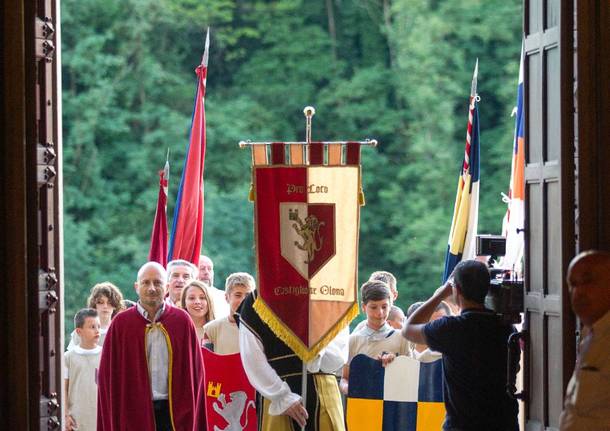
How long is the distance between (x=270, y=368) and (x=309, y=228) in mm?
709

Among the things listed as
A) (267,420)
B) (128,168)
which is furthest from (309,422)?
(128,168)

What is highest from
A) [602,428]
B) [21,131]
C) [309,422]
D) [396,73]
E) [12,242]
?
[396,73]

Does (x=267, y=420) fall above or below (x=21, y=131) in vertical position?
below

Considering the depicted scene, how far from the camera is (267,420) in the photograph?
578 centimetres

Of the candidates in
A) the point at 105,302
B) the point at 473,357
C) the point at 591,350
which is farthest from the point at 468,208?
the point at 591,350

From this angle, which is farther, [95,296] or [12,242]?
[95,296]

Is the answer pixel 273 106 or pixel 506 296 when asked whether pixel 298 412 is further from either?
pixel 273 106

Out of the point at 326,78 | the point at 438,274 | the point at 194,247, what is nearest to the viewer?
the point at 194,247

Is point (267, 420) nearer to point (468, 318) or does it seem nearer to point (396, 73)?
point (468, 318)

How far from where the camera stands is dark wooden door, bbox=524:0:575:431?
459 cm

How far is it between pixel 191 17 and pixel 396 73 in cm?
276

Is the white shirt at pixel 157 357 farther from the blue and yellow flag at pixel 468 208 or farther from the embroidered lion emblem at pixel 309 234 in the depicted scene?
the blue and yellow flag at pixel 468 208

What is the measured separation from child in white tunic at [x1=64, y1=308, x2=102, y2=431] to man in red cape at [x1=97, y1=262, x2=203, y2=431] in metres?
0.87

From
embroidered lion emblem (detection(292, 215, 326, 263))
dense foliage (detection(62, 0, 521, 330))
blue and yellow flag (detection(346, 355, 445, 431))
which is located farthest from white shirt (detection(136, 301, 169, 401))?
dense foliage (detection(62, 0, 521, 330))
